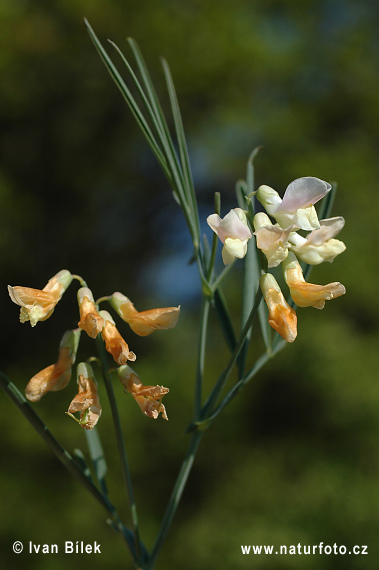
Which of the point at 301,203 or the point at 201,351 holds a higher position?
the point at 301,203

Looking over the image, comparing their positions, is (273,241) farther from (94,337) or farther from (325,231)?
(94,337)

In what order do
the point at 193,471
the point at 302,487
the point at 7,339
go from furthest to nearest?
the point at 7,339, the point at 193,471, the point at 302,487

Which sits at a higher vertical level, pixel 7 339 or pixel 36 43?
pixel 36 43

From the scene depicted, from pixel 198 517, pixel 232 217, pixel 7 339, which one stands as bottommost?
pixel 198 517

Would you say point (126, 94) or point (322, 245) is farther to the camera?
point (126, 94)

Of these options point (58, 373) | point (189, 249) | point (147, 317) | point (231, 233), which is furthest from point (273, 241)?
point (189, 249)

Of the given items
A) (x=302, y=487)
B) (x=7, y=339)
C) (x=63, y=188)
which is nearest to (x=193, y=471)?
(x=302, y=487)

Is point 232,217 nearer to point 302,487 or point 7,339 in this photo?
point 302,487
